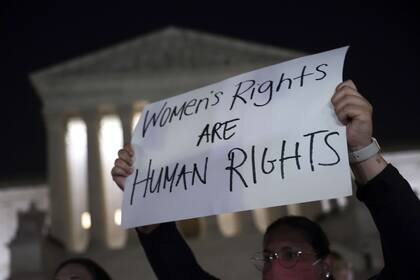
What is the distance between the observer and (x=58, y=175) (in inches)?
1393

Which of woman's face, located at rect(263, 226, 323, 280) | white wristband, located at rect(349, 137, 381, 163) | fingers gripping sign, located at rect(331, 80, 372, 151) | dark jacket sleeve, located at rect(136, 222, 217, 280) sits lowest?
woman's face, located at rect(263, 226, 323, 280)

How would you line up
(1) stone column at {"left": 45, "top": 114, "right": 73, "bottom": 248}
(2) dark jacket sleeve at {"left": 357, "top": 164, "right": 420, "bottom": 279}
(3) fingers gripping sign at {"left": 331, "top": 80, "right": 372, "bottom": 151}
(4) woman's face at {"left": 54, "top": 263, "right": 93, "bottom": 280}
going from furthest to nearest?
(1) stone column at {"left": 45, "top": 114, "right": 73, "bottom": 248} → (4) woman's face at {"left": 54, "top": 263, "right": 93, "bottom": 280} → (3) fingers gripping sign at {"left": 331, "top": 80, "right": 372, "bottom": 151} → (2) dark jacket sleeve at {"left": 357, "top": 164, "right": 420, "bottom": 279}

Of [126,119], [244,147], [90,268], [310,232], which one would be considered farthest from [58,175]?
[310,232]

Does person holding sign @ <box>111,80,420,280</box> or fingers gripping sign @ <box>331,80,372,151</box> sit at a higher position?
fingers gripping sign @ <box>331,80,372,151</box>

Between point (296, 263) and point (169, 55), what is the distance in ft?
105

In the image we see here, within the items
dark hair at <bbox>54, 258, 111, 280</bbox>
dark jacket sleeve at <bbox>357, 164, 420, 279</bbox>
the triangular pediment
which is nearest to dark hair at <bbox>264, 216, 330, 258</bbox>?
dark jacket sleeve at <bbox>357, 164, 420, 279</bbox>

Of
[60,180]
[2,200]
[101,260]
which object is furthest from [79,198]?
[101,260]

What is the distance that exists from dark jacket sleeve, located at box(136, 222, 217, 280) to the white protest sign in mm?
237

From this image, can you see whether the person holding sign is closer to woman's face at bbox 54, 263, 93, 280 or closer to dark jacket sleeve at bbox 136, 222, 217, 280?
dark jacket sleeve at bbox 136, 222, 217, 280

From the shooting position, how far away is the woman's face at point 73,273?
4566 millimetres

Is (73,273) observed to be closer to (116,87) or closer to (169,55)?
(116,87)

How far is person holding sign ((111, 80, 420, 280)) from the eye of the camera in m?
3.23

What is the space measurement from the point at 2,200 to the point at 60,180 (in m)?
13.7

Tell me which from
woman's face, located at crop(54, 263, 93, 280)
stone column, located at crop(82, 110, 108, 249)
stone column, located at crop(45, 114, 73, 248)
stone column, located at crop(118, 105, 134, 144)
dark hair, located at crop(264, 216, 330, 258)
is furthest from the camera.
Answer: stone column, located at crop(118, 105, 134, 144)
